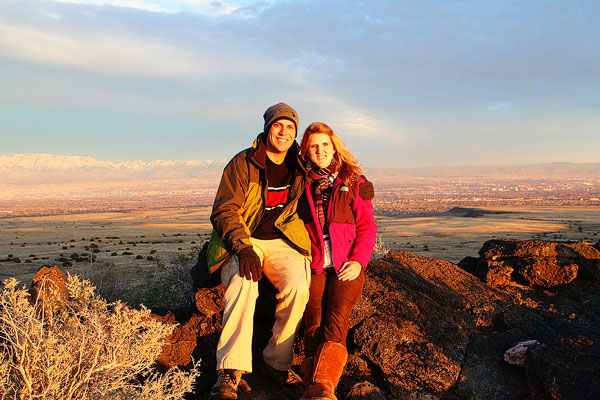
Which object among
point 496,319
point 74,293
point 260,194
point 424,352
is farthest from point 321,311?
point 74,293

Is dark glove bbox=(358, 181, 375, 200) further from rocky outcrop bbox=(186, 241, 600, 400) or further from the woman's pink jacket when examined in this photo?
rocky outcrop bbox=(186, 241, 600, 400)

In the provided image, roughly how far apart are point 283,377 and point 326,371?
0.59m

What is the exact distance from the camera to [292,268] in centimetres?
389

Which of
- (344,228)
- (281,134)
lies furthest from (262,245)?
(281,134)

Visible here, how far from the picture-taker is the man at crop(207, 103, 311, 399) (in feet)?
11.6

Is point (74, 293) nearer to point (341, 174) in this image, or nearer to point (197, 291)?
point (197, 291)

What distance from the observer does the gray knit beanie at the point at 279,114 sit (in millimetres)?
4129

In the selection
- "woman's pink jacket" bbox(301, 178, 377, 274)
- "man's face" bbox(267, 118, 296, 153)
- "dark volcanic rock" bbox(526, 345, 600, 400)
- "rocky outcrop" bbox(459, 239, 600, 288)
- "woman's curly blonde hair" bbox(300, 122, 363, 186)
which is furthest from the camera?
"rocky outcrop" bbox(459, 239, 600, 288)

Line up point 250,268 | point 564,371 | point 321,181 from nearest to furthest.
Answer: point 564,371 → point 250,268 → point 321,181

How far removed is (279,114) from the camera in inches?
162

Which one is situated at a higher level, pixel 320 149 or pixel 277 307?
pixel 320 149

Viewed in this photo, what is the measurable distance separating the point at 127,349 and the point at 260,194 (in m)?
1.79

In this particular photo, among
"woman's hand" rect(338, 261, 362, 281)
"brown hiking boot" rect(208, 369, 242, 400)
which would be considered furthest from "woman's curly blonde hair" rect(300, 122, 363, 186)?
"brown hiking boot" rect(208, 369, 242, 400)

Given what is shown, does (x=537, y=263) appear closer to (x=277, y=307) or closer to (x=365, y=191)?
(x=365, y=191)
